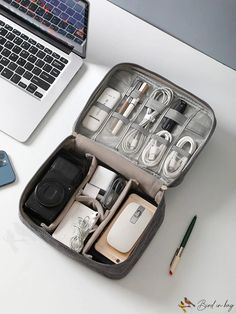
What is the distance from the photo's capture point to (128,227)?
0.88 metres

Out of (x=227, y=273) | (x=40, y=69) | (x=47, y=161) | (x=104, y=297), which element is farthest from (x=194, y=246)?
(x=40, y=69)

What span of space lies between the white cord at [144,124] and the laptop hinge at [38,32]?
21 cm

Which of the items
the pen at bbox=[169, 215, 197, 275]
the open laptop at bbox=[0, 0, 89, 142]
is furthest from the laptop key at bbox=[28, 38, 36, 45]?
the pen at bbox=[169, 215, 197, 275]

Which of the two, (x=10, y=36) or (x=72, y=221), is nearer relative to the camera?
(x=72, y=221)

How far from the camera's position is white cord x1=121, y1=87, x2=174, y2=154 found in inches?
37.8

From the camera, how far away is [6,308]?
859 millimetres

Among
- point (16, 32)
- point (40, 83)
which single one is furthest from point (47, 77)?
point (16, 32)

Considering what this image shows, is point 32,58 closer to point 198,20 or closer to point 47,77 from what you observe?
point 47,77

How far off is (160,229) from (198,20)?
42 cm

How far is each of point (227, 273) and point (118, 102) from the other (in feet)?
1.24

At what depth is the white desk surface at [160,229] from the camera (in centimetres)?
88

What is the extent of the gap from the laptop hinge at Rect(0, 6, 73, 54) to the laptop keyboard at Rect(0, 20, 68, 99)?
0.06ft

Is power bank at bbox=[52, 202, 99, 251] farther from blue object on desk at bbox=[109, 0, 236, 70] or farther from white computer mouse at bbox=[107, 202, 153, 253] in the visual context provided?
blue object on desk at bbox=[109, 0, 236, 70]

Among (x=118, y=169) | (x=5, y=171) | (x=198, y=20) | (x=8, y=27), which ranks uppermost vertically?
(x=198, y=20)
